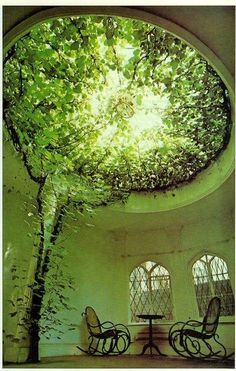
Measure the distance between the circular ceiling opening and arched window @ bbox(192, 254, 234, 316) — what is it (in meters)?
2.04

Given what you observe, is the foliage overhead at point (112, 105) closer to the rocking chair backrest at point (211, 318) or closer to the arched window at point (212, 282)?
the arched window at point (212, 282)

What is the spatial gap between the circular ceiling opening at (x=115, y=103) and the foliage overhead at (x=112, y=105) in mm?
15

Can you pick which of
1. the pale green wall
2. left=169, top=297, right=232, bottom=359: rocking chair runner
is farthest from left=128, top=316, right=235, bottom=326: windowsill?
left=169, top=297, right=232, bottom=359: rocking chair runner

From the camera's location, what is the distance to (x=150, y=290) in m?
8.45

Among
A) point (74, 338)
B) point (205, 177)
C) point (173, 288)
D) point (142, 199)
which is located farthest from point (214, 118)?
point (74, 338)

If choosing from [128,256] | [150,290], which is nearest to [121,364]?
[150,290]

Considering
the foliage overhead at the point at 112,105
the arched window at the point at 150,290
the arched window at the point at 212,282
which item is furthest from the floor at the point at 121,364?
the foliage overhead at the point at 112,105

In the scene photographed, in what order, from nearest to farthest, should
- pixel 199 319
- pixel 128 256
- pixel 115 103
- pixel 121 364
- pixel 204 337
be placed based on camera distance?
1. pixel 204 337
2. pixel 115 103
3. pixel 121 364
4. pixel 199 319
5. pixel 128 256

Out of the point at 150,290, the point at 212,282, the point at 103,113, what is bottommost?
the point at 150,290

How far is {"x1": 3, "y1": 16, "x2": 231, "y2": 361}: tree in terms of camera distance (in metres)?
4.01

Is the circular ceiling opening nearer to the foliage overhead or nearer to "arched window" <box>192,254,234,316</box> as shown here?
the foliage overhead

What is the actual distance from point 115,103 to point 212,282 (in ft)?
15.2

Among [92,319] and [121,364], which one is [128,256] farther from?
[121,364]

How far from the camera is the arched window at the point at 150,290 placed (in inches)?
323
